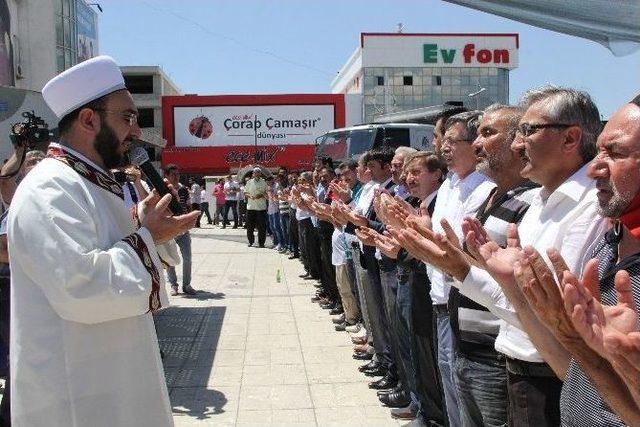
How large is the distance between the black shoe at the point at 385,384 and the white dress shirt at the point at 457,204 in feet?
6.95

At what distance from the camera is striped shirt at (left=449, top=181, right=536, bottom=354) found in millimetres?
3100

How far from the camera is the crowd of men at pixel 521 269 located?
1.70 m

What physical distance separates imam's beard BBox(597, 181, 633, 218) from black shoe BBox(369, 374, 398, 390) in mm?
4056

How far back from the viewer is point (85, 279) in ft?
7.63

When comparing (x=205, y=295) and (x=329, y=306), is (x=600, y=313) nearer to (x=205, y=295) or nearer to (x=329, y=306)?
(x=329, y=306)

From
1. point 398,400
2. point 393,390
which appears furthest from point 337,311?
point 398,400

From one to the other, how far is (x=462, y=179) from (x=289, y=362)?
3469 millimetres

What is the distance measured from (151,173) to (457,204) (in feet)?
5.45

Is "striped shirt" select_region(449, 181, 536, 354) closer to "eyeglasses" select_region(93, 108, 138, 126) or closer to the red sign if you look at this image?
"eyeglasses" select_region(93, 108, 138, 126)

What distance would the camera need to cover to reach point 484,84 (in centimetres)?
5406

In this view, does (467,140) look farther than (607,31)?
Yes

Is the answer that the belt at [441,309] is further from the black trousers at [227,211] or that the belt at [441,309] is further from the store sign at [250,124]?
the store sign at [250,124]

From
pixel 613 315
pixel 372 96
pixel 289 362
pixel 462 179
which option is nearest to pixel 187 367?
pixel 289 362

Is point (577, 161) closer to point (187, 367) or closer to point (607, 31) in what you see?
point (607, 31)
